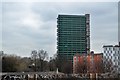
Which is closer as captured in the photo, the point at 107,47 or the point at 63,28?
the point at 63,28

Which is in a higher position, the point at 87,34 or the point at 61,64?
the point at 87,34

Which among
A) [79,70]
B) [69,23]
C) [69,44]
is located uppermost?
[69,23]

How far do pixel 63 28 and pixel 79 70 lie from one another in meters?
22.3

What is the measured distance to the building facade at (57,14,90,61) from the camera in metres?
98.7

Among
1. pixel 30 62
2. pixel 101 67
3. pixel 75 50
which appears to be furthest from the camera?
pixel 75 50

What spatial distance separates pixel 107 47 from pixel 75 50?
628 inches

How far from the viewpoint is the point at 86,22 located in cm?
11594

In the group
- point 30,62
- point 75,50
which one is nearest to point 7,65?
point 30,62

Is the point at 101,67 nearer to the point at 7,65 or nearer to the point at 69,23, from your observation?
the point at 69,23

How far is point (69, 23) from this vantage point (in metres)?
102

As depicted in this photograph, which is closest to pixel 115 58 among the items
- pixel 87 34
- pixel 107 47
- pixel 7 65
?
pixel 107 47

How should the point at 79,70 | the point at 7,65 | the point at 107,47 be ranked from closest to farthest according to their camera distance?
the point at 7,65 < the point at 79,70 < the point at 107,47

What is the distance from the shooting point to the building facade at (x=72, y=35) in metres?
98.7

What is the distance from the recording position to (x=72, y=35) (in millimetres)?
104000
